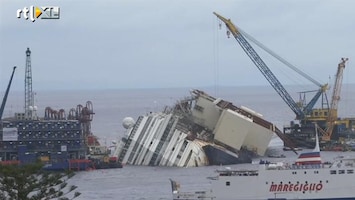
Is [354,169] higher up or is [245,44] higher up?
[245,44]

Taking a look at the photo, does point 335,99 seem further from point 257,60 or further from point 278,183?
point 278,183

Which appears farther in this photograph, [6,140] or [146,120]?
[146,120]

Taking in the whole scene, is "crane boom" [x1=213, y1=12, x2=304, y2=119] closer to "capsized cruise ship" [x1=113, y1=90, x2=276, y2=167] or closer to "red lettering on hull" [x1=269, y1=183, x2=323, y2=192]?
"capsized cruise ship" [x1=113, y1=90, x2=276, y2=167]

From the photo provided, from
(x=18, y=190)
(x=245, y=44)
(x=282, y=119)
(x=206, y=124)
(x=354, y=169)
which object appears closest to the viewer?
(x=18, y=190)

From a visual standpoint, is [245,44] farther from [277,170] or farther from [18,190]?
[18,190]

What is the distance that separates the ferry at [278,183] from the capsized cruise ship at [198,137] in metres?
28.0

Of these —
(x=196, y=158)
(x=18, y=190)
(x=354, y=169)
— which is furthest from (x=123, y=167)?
(x=18, y=190)

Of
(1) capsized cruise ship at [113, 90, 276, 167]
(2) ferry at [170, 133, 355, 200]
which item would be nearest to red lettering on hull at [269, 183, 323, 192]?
(2) ferry at [170, 133, 355, 200]

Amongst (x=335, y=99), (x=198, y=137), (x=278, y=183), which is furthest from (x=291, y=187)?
(x=335, y=99)

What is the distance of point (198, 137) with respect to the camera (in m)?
94.7

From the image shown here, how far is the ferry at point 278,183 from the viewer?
59844 mm

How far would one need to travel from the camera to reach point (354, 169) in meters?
59.2

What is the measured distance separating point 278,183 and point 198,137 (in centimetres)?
3445

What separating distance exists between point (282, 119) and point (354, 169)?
11569 cm
